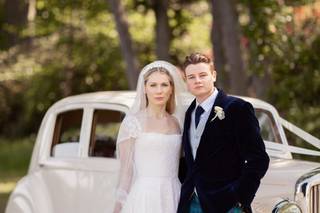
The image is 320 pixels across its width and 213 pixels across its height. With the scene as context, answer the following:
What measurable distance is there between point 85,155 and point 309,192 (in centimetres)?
214

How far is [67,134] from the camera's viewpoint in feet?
24.6

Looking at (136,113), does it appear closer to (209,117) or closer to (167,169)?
(167,169)

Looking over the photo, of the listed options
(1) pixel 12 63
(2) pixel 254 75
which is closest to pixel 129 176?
(2) pixel 254 75

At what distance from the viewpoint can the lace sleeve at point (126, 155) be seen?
5.36 meters

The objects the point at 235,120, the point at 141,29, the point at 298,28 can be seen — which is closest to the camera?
the point at 235,120

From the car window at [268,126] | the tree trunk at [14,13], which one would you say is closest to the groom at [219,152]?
the car window at [268,126]

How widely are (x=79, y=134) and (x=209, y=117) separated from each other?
257 cm

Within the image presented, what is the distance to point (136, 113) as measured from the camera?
5492 mm

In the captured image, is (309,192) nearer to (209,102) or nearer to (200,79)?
(209,102)

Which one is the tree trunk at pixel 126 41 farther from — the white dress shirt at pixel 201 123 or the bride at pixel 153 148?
the white dress shirt at pixel 201 123

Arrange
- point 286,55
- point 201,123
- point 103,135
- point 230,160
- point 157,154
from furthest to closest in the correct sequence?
point 286,55, point 103,135, point 157,154, point 201,123, point 230,160

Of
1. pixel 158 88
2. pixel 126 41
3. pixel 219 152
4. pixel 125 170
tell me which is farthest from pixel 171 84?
pixel 126 41

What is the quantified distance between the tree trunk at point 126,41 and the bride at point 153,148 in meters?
7.00

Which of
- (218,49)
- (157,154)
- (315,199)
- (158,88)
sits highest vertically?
(218,49)
